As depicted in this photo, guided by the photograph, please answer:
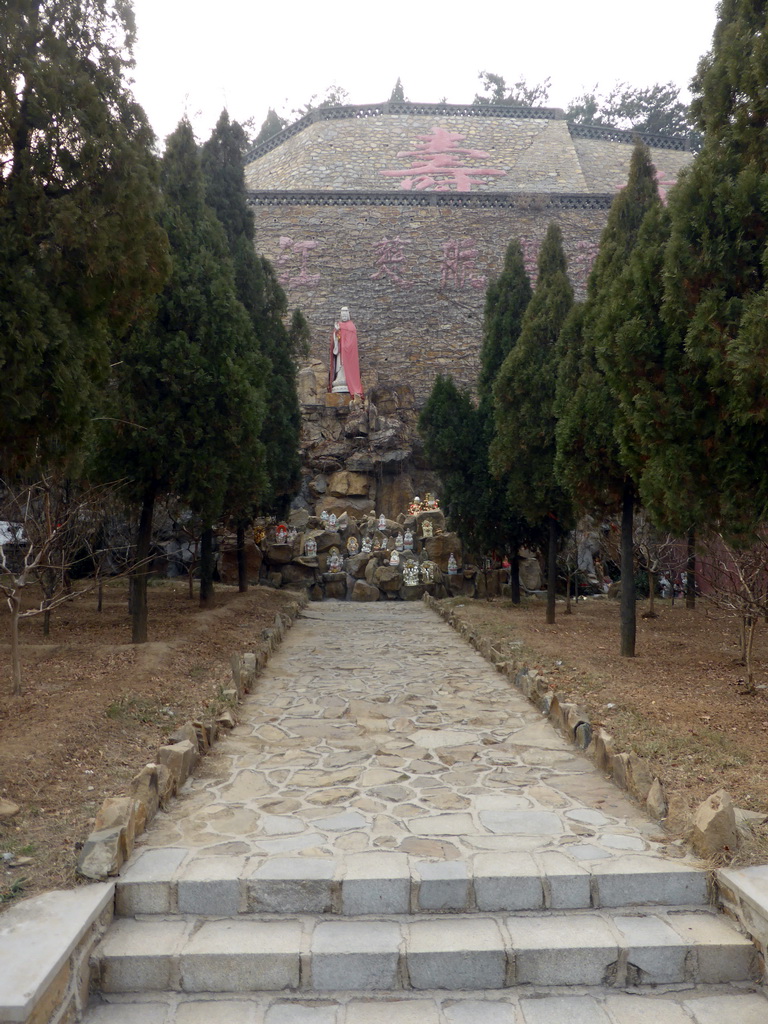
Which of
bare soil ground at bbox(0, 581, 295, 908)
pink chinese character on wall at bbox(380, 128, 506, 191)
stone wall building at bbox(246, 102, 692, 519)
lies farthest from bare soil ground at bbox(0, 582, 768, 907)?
pink chinese character on wall at bbox(380, 128, 506, 191)

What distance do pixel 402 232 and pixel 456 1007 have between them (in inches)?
1063

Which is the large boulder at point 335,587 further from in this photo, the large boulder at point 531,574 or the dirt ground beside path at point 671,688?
the dirt ground beside path at point 671,688

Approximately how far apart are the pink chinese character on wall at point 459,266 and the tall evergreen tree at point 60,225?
72.6 feet

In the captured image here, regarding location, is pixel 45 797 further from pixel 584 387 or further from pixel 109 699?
pixel 584 387

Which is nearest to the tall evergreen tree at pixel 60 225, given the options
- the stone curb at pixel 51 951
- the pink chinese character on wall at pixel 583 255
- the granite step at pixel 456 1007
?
the stone curb at pixel 51 951

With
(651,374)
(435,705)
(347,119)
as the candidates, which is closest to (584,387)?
(651,374)

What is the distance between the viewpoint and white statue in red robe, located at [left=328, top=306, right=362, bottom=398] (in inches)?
912

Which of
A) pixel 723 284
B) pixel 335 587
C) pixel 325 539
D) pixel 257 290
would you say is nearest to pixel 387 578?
pixel 335 587

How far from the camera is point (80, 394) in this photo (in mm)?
4906

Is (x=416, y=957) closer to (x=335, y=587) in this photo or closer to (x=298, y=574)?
(x=335, y=587)

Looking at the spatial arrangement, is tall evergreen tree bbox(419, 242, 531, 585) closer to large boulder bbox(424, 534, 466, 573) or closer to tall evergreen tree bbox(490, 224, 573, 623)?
tall evergreen tree bbox(490, 224, 573, 623)

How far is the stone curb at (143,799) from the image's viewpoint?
329 cm

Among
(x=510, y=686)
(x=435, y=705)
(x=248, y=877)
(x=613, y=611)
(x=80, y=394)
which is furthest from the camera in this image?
(x=613, y=611)

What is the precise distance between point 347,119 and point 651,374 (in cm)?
3354
